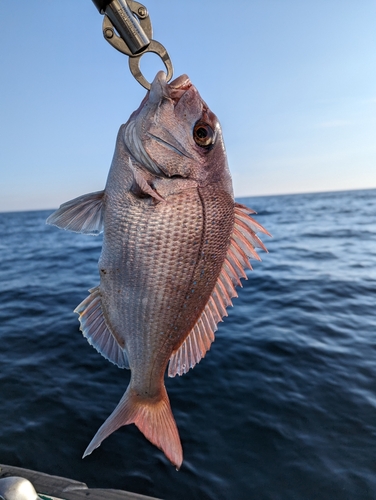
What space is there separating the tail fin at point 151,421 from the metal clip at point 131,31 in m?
1.65

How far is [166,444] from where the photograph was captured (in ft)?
5.88

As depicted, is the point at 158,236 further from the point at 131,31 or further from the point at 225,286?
the point at 131,31

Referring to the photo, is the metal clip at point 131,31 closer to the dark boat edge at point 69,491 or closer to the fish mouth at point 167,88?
the fish mouth at point 167,88

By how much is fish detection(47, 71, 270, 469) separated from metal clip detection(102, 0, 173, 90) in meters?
0.21

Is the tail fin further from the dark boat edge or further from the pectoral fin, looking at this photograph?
the dark boat edge

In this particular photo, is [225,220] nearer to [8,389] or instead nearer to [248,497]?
[248,497]

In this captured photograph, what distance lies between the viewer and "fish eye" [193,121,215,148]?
181cm

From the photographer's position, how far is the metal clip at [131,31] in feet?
4.34

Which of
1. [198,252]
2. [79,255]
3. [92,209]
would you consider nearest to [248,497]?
[198,252]

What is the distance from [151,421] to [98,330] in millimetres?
561

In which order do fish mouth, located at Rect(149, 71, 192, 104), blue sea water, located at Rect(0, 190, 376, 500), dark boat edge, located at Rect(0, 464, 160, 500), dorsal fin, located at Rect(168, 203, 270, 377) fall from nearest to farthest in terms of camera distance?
fish mouth, located at Rect(149, 71, 192, 104) → dorsal fin, located at Rect(168, 203, 270, 377) → dark boat edge, located at Rect(0, 464, 160, 500) → blue sea water, located at Rect(0, 190, 376, 500)

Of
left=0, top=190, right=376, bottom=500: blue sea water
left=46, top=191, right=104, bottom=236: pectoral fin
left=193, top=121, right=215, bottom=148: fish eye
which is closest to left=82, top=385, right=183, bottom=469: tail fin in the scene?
left=46, top=191, right=104, bottom=236: pectoral fin

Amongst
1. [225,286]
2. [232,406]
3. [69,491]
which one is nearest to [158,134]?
[225,286]

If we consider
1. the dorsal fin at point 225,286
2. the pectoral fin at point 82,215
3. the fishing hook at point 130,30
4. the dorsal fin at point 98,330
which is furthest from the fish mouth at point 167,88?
the dorsal fin at point 98,330
